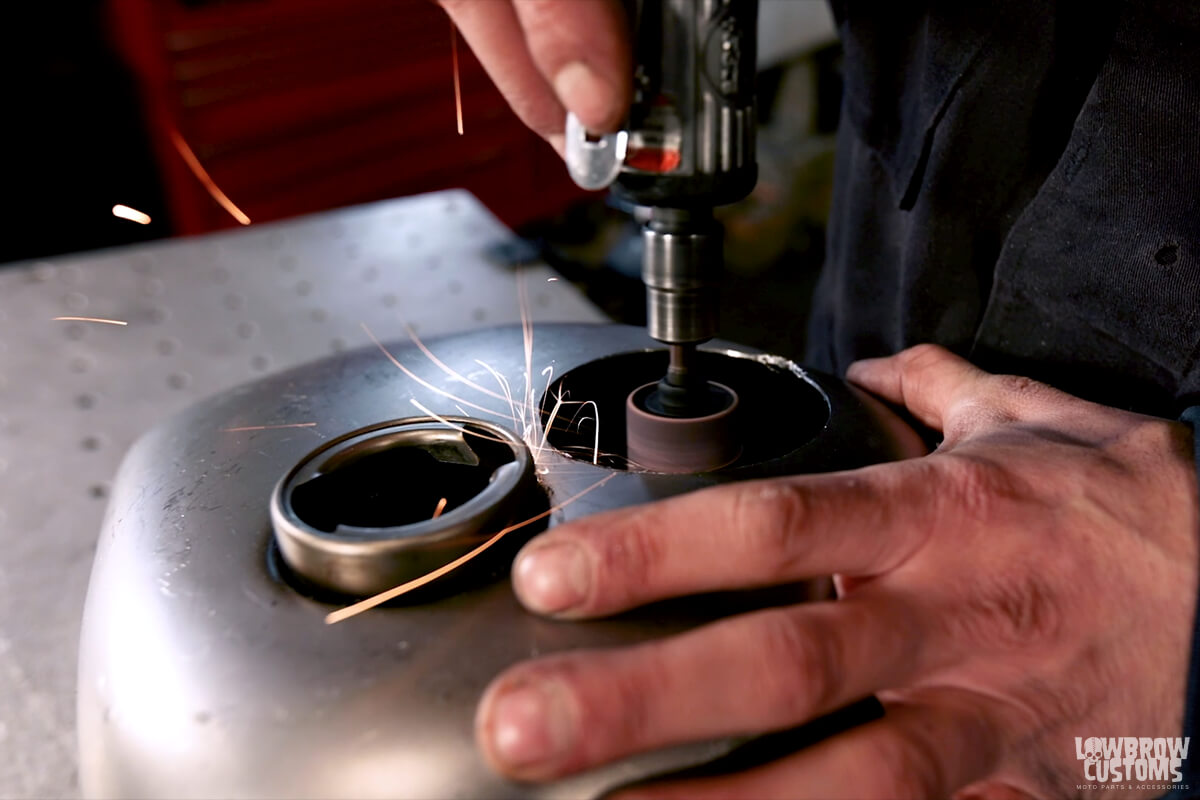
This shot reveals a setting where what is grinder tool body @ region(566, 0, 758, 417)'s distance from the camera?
0.53 metres

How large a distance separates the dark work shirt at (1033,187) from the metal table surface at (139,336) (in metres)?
0.39

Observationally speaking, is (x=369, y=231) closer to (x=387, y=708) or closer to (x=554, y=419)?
(x=554, y=419)

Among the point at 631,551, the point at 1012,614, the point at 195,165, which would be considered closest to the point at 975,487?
the point at 1012,614

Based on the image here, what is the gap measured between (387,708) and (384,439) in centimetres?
19

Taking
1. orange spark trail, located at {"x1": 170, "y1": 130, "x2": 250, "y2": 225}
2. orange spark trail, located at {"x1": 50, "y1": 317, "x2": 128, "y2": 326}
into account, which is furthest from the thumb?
orange spark trail, located at {"x1": 170, "y1": 130, "x2": 250, "y2": 225}

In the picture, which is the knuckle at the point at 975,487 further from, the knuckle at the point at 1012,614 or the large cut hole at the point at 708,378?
the large cut hole at the point at 708,378

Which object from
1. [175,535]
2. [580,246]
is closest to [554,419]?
[175,535]

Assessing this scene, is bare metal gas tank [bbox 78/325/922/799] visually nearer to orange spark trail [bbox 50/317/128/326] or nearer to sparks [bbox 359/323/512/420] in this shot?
sparks [bbox 359/323/512/420]

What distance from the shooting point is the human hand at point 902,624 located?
1.42 feet

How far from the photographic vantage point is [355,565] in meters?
0.50

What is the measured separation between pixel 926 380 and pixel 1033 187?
237mm

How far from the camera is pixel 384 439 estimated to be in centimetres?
60

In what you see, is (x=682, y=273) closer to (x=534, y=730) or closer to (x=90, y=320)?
(x=534, y=730)

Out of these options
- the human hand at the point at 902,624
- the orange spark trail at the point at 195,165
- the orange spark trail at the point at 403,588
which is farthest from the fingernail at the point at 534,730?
the orange spark trail at the point at 195,165
